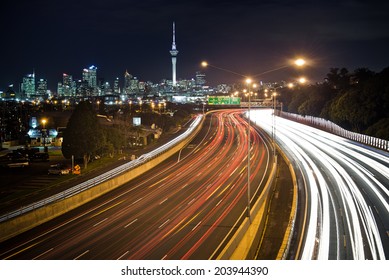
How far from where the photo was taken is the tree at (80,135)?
122ft

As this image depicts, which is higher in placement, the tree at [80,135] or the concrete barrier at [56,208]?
the tree at [80,135]

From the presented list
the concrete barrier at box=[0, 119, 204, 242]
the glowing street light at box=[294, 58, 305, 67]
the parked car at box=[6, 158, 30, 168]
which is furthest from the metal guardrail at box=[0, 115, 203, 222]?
the glowing street light at box=[294, 58, 305, 67]

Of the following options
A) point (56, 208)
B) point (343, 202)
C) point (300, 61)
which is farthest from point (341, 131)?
point (56, 208)

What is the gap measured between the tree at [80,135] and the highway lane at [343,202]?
17854mm

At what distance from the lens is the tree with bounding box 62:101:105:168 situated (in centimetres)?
3709

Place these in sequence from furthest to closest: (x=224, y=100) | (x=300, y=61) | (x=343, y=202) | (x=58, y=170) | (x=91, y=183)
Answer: (x=224, y=100) → (x=58, y=170) → (x=91, y=183) → (x=343, y=202) → (x=300, y=61)

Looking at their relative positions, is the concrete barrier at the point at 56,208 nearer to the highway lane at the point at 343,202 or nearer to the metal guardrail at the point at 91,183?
the metal guardrail at the point at 91,183

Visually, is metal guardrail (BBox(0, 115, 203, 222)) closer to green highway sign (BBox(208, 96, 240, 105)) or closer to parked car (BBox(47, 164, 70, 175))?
parked car (BBox(47, 164, 70, 175))

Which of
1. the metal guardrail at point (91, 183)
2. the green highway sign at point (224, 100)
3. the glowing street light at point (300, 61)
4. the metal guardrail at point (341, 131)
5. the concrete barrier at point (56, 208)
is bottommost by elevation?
the concrete barrier at point (56, 208)

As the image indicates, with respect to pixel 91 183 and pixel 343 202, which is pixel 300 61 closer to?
pixel 343 202

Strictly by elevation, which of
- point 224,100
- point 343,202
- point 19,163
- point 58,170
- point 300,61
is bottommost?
point 343,202

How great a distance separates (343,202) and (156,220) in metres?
11.9

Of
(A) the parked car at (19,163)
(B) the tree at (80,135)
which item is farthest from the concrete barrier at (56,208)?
(A) the parked car at (19,163)

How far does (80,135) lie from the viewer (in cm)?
3734
